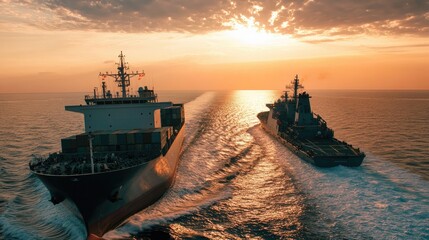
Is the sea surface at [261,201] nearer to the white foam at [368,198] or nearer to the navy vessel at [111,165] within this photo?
the white foam at [368,198]

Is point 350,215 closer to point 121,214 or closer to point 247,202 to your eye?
point 247,202

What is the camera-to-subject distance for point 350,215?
19.8 metres

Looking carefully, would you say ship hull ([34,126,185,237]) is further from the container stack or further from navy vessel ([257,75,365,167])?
navy vessel ([257,75,365,167])

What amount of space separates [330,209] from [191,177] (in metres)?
13.8

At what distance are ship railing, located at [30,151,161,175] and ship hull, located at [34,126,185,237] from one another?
124cm

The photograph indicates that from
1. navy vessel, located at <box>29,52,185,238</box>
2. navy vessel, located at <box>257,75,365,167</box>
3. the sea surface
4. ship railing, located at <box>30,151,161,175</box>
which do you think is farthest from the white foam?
ship railing, located at <box>30,151,161,175</box>

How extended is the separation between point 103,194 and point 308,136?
33411 mm

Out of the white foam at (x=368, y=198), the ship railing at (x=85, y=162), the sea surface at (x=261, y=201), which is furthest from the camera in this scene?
the ship railing at (x=85, y=162)

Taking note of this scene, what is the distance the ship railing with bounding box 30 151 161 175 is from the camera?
18719 mm

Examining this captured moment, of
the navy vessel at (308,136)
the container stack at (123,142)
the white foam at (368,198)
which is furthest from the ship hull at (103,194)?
the navy vessel at (308,136)

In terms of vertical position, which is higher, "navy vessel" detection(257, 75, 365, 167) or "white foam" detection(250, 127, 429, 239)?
"navy vessel" detection(257, 75, 365, 167)

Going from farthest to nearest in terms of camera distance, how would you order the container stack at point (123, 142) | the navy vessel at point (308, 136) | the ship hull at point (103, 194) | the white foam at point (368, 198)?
the navy vessel at point (308, 136)
the container stack at point (123, 142)
the white foam at point (368, 198)
the ship hull at point (103, 194)

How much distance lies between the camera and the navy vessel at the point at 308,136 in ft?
98.5

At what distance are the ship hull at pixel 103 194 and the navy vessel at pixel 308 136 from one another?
787 inches
